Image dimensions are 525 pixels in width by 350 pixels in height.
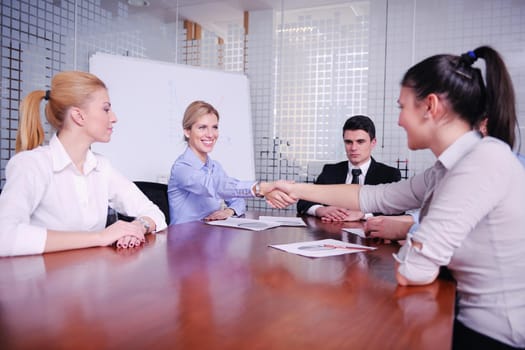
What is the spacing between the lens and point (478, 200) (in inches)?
39.9

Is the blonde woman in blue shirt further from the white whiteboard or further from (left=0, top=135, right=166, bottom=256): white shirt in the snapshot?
the white whiteboard

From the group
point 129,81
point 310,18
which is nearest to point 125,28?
point 129,81

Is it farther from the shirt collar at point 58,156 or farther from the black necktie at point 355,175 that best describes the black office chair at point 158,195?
the black necktie at point 355,175

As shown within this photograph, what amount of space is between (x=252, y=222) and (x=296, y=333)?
1.42 metres

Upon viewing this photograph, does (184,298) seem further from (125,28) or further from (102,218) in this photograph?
(125,28)

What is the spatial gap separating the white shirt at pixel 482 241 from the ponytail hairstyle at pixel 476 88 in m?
0.09

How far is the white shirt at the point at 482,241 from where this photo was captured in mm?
1007

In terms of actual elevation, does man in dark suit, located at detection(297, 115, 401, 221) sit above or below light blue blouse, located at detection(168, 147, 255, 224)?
above

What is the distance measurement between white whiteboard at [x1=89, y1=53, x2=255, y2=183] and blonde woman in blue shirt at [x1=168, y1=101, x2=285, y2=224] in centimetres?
108

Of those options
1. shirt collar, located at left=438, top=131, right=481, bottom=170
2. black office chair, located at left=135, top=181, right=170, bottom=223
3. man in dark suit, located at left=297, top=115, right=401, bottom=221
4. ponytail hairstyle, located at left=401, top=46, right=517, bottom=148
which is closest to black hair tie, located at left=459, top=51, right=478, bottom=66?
ponytail hairstyle, located at left=401, top=46, right=517, bottom=148

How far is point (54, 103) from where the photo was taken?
5.81ft

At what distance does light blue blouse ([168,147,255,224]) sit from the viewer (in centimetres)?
242

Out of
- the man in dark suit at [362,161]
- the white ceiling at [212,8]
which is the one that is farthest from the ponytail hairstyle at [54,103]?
the white ceiling at [212,8]

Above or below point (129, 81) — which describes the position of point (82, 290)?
below
